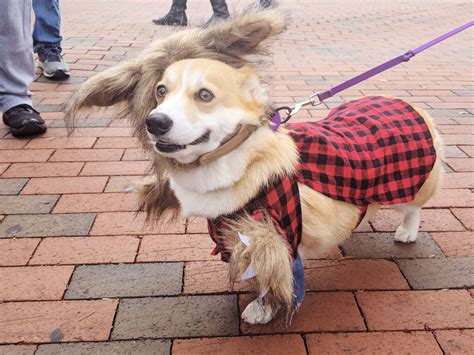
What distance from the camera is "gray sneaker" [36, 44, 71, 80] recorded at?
14.1 ft

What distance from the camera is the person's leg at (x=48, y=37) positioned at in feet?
13.7

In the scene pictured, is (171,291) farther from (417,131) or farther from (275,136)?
(417,131)

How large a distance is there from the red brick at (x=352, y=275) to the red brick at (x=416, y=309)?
57 millimetres

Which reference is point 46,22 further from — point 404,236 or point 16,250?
point 404,236

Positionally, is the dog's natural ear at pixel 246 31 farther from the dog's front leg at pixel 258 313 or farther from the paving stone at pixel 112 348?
the paving stone at pixel 112 348

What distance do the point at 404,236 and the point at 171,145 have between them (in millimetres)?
1274

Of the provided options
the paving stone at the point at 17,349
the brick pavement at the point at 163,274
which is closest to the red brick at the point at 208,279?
the brick pavement at the point at 163,274

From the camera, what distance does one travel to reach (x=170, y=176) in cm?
165

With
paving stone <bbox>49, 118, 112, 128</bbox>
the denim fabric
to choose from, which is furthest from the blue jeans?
paving stone <bbox>49, 118, 112, 128</bbox>

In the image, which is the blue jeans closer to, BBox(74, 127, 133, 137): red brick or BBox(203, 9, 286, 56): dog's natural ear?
BBox(74, 127, 133, 137): red brick

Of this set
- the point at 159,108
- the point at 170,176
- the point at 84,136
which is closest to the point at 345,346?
the point at 170,176

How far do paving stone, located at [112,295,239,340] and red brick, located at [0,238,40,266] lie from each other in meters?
0.53

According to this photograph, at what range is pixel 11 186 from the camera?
8.81ft

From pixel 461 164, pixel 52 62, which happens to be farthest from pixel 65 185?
pixel 461 164
